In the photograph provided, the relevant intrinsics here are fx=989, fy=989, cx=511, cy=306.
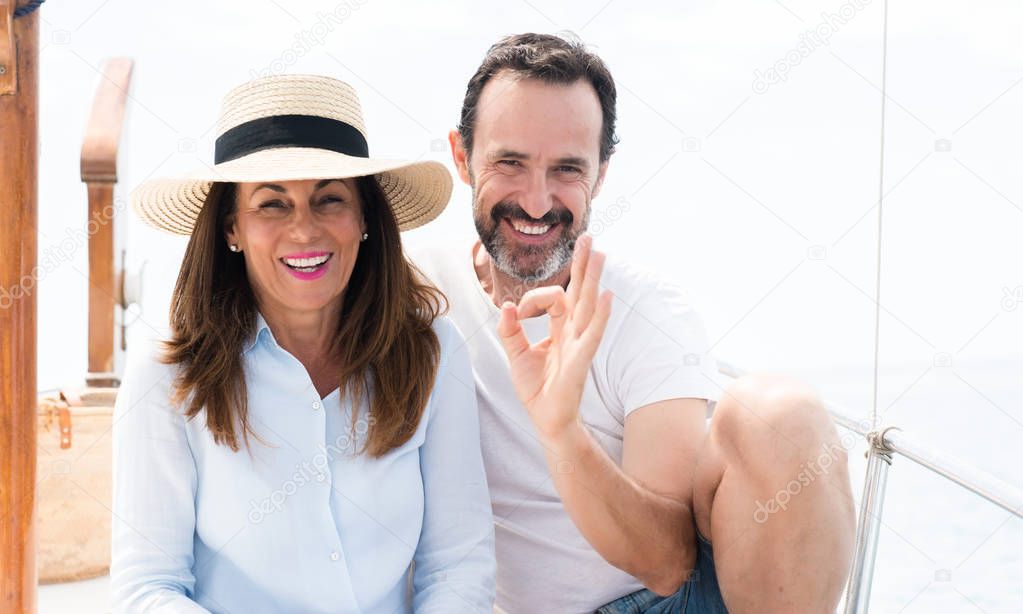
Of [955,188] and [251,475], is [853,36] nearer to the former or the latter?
[955,188]

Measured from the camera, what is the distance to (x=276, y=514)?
153 cm

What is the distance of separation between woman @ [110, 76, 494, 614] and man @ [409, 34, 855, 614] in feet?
0.54

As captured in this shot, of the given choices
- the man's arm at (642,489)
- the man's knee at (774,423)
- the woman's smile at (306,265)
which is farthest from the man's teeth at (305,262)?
the man's knee at (774,423)

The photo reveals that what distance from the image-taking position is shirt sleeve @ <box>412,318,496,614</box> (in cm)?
161

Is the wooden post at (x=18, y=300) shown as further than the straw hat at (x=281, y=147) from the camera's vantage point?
No

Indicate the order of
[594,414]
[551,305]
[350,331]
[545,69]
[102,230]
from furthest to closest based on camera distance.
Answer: [102,230]
[545,69]
[594,414]
[350,331]
[551,305]

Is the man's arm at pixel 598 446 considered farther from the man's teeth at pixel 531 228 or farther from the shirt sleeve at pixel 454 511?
the man's teeth at pixel 531 228

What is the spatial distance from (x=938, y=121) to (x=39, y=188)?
21824 mm

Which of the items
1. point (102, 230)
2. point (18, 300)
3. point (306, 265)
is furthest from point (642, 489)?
point (102, 230)

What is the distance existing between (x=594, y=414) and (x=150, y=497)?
778 millimetres

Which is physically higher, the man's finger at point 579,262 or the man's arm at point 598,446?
the man's finger at point 579,262

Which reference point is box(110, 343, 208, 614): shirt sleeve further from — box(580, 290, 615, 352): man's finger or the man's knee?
the man's knee

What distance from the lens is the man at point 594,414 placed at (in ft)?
4.91

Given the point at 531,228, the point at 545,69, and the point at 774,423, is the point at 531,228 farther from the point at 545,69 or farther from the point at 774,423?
the point at 774,423
